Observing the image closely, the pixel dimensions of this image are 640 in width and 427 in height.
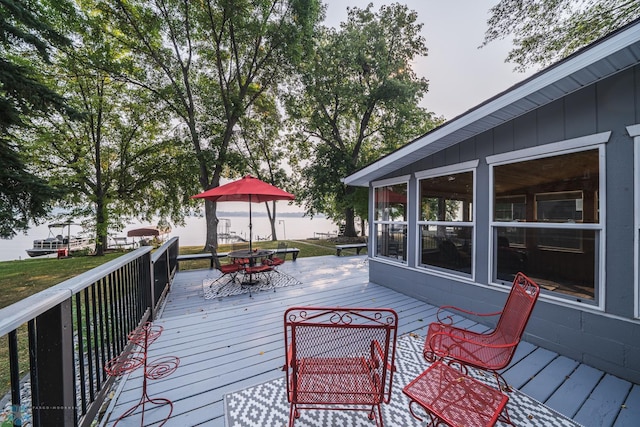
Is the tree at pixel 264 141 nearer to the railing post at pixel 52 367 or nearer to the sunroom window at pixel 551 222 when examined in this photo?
the sunroom window at pixel 551 222

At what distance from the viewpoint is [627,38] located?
210 centimetres

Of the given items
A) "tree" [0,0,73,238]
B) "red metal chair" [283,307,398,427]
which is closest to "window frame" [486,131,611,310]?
"red metal chair" [283,307,398,427]

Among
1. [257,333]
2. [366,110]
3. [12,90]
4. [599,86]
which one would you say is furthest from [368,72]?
[257,333]

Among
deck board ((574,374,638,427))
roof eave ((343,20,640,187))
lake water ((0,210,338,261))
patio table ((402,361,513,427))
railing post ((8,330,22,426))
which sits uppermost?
roof eave ((343,20,640,187))

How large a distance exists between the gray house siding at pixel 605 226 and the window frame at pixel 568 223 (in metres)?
0.03

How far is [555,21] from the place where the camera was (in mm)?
6707

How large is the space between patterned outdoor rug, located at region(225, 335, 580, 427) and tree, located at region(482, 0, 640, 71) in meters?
8.44

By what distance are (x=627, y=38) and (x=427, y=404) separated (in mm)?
3431

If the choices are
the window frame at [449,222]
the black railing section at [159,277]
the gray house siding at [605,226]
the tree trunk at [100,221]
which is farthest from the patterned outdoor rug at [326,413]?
the tree trunk at [100,221]

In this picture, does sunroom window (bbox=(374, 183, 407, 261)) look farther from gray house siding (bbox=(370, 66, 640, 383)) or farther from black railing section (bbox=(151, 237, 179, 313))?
black railing section (bbox=(151, 237, 179, 313))

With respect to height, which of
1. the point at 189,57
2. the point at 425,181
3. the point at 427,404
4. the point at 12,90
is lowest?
the point at 427,404

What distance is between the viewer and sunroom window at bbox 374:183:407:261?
203 inches

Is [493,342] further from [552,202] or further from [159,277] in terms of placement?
[159,277]

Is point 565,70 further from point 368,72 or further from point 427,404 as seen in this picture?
point 368,72
